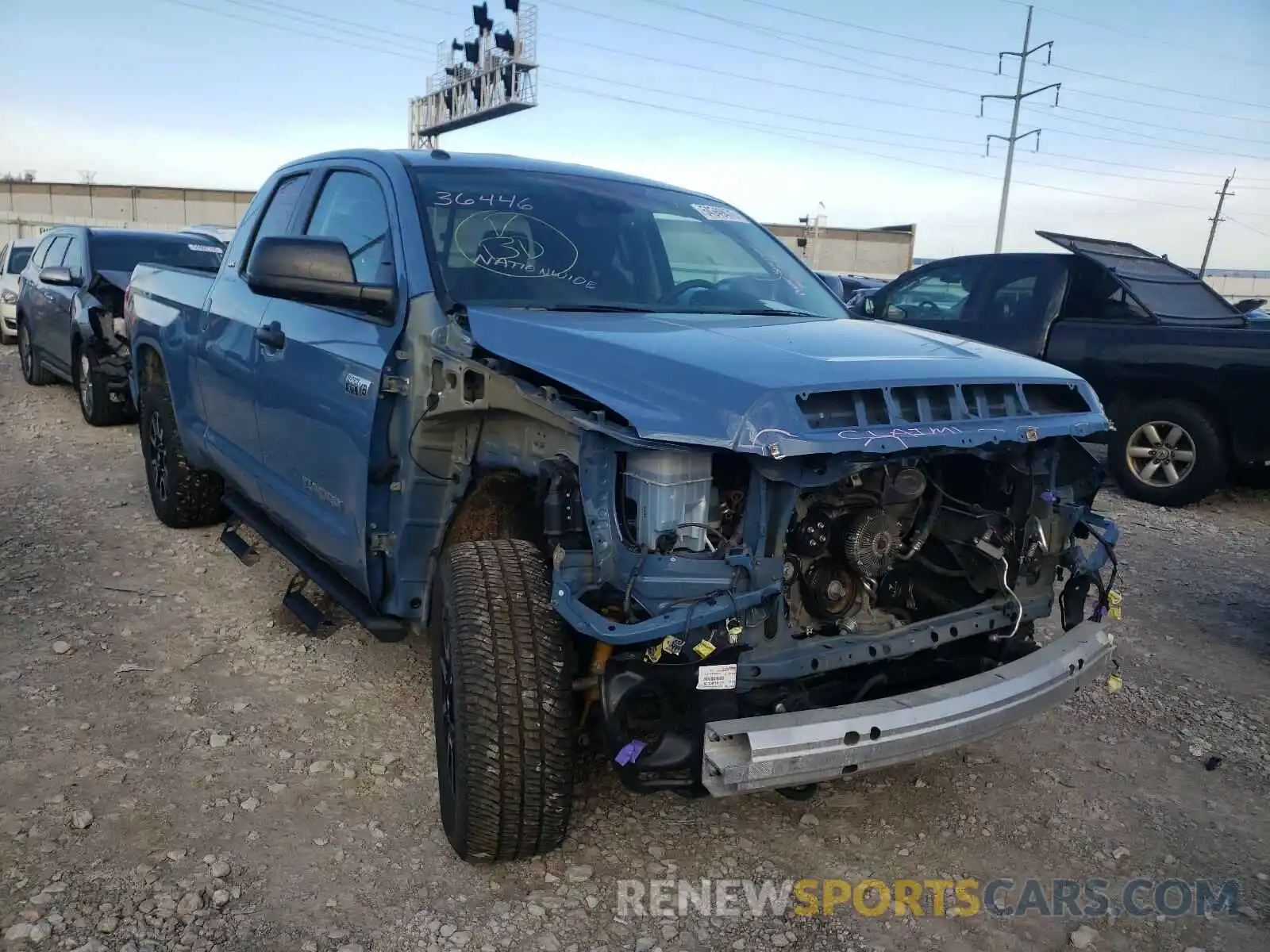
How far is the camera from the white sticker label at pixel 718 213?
4145mm

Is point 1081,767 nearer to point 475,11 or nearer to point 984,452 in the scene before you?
point 984,452

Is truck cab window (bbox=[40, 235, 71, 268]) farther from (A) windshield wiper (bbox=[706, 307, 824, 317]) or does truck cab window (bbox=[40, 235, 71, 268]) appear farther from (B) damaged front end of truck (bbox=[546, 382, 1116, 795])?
(B) damaged front end of truck (bbox=[546, 382, 1116, 795])

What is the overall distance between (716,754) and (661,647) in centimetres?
27

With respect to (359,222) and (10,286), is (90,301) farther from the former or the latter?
(10,286)

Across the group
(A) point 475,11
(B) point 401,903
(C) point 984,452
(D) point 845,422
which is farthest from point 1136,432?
(A) point 475,11

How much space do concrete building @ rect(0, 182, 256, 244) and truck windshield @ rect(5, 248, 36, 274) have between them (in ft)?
71.1

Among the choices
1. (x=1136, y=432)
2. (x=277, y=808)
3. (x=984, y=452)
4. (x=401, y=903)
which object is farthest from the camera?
(x=1136, y=432)

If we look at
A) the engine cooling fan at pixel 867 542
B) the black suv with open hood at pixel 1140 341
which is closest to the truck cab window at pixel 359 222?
the engine cooling fan at pixel 867 542

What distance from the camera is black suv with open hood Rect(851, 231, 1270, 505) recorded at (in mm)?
6949

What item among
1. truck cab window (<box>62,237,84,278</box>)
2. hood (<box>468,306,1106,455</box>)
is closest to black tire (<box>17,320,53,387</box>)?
truck cab window (<box>62,237,84,278</box>)

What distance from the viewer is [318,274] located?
3145 mm

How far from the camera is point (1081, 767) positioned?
3457mm

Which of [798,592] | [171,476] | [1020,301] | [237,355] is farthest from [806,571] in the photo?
[1020,301]

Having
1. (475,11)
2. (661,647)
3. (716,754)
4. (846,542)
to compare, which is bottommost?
(716,754)
